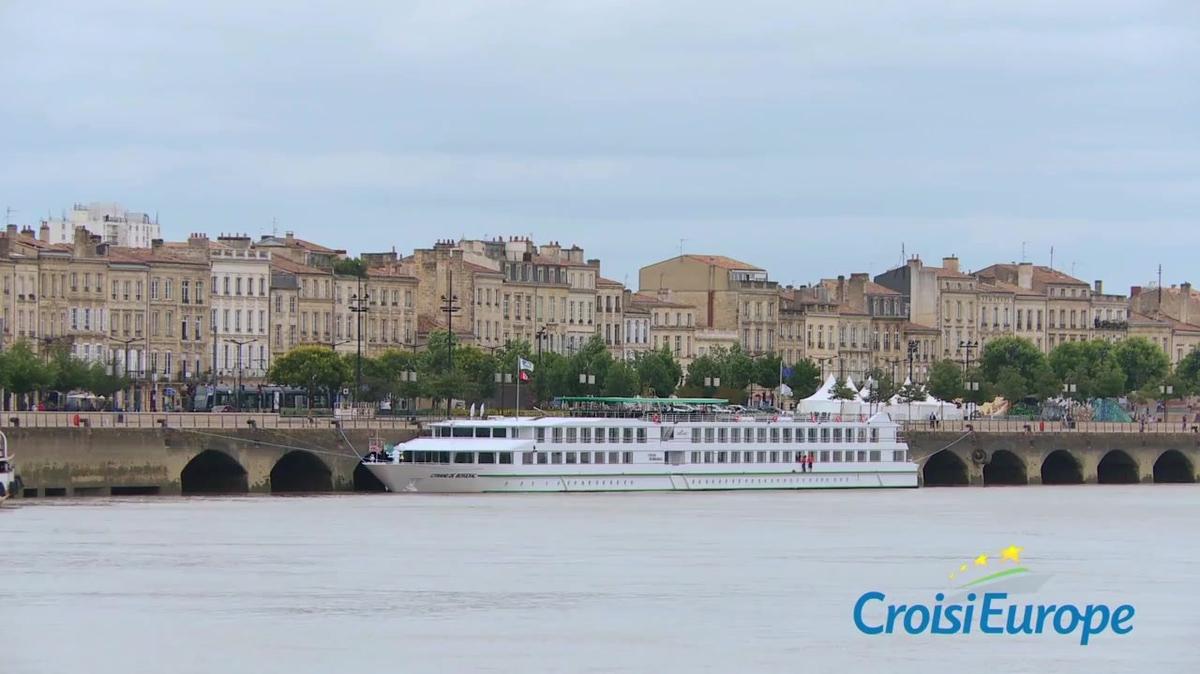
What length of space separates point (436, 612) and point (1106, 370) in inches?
4001

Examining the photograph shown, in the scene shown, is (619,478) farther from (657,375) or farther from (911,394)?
(911,394)

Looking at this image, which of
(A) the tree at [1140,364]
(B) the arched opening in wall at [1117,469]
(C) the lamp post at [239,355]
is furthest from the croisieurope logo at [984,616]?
(A) the tree at [1140,364]

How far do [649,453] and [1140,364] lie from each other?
6439 cm

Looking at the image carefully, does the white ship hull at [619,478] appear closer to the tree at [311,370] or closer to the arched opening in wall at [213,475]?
the arched opening in wall at [213,475]

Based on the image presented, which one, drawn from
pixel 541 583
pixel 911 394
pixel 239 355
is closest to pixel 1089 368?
pixel 911 394

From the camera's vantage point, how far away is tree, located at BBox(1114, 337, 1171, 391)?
160 metres

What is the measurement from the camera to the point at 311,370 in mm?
124312

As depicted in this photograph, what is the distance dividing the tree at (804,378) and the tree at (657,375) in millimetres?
9697

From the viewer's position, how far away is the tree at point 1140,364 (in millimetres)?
160125

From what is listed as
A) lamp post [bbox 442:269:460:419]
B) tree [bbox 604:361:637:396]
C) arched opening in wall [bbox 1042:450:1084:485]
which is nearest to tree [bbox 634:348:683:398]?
tree [bbox 604:361:637:396]

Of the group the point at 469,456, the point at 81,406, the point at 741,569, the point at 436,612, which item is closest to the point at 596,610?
the point at 436,612

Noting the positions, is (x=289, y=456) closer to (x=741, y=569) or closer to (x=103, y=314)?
(x=103, y=314)

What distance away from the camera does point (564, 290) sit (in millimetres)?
150000

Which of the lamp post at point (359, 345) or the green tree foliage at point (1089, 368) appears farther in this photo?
the green tree foliage at point (1089, 368)
